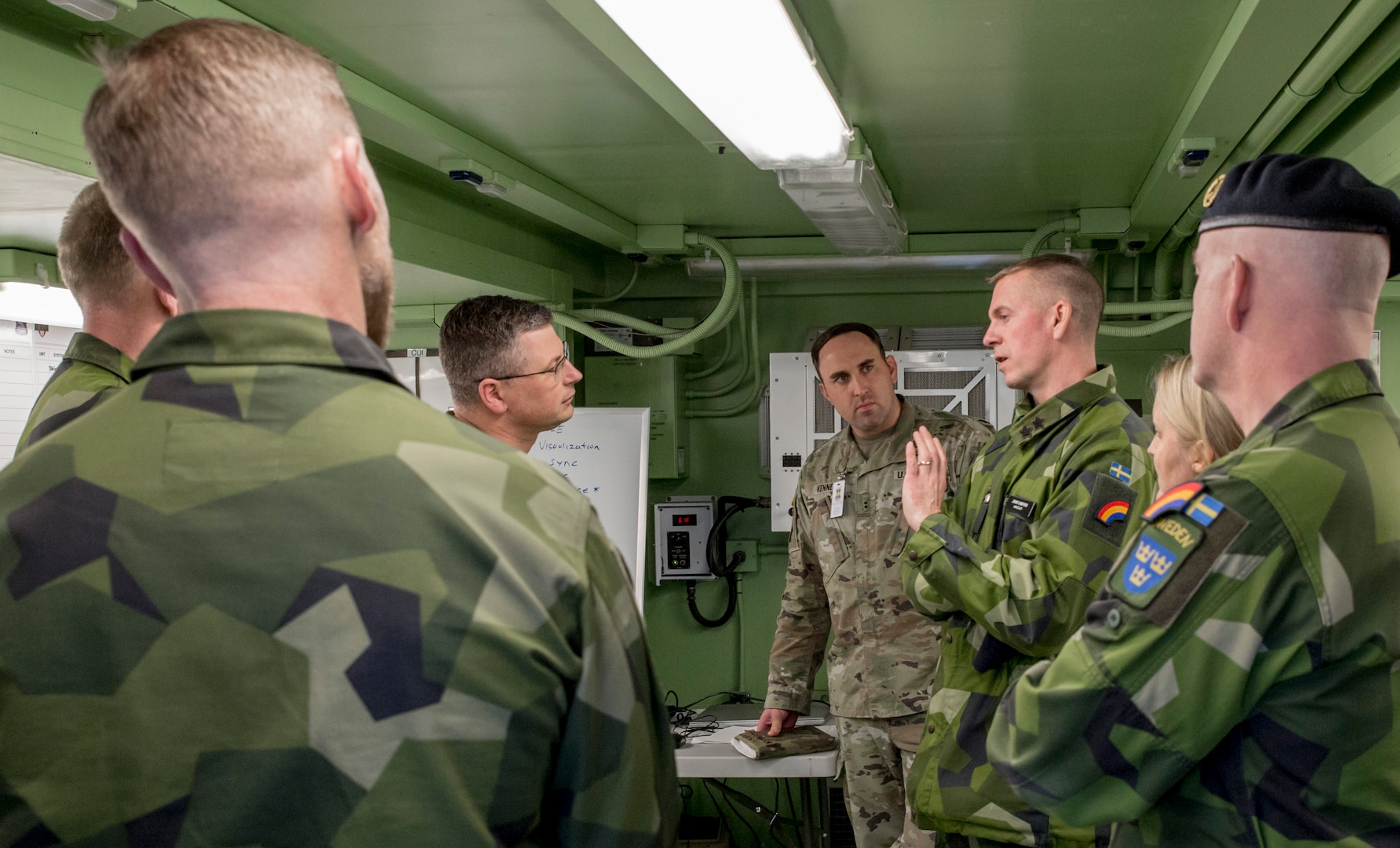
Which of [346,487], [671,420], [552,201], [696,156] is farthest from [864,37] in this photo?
[671,420]

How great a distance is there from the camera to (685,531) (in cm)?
472

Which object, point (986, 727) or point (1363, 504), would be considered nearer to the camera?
point (1363, 504)

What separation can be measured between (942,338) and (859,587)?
5.97ft

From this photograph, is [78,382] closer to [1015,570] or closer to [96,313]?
[96,313]

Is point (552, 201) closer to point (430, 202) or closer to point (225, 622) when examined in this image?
point (430, 202)

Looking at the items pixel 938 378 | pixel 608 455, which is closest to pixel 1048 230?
pixel 938 378

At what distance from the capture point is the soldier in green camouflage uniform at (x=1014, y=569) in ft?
6.05

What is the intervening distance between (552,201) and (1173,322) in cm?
285

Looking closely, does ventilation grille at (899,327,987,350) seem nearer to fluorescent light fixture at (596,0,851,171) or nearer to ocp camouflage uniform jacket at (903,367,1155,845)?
fluorescent light fixture at (596,0,851,171)

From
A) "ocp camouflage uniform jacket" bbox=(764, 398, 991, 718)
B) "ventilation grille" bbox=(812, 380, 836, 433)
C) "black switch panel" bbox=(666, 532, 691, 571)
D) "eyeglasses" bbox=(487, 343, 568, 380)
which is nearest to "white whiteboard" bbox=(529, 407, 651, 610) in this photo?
"black switch panel" bbox=(666, 532, 691, 571)

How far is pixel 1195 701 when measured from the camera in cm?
102

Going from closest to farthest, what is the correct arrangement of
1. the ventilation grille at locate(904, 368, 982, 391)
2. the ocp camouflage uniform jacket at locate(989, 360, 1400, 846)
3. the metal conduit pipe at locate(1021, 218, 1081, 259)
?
the ocp camouflage uniform jacket at locate(989, 360, 1400, 846), the metal conduit pipe at locate(1021, 218, 1081, 259), the ventilation grille at locate(904, 368, 982, 391)

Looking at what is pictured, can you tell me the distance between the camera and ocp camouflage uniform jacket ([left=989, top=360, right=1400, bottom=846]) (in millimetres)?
979

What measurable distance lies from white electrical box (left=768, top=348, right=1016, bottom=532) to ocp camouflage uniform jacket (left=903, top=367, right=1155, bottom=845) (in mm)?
2132
